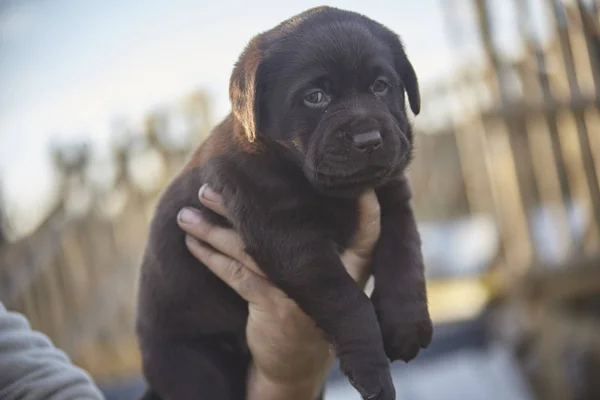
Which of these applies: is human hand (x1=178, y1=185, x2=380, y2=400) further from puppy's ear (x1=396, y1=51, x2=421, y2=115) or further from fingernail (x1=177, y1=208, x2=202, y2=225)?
puppy's ear (x1=396, y1=51, x2=421, y2=115)

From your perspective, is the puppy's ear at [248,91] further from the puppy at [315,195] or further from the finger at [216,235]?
the finger at [216,235]

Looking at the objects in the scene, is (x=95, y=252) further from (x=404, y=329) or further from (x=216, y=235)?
(x=404, y=329)

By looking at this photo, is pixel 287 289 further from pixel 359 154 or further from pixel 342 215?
pixel 359 154

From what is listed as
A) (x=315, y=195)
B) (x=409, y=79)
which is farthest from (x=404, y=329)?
(x=409, y=79)

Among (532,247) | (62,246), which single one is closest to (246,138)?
(532,247)

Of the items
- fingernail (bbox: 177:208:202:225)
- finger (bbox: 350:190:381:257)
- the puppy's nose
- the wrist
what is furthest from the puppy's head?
the wrist

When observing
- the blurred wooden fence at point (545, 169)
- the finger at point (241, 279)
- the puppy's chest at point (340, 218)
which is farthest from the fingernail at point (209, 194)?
the blurred wooden fence at point (545, 169)
